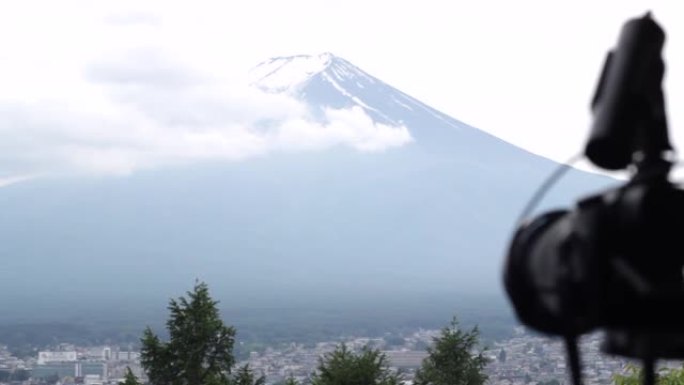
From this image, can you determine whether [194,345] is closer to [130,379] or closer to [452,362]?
[130,379]

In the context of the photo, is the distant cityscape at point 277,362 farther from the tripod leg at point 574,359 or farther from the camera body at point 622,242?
the camera body at point 622,242

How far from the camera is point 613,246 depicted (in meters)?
1.67

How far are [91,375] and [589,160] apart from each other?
62031 mm

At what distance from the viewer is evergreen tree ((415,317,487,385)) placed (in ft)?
71.1

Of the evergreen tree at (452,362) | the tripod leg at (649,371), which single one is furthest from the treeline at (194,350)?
the tripod leg at (649,371)

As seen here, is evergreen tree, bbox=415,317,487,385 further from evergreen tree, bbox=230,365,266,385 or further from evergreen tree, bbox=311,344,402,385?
evergreen tree, bbox=311,344,402,385

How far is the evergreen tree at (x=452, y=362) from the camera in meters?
21.7

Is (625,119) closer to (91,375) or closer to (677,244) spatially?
(677,244)

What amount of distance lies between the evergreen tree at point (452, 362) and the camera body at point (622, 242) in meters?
19.9

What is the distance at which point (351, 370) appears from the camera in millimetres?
16375

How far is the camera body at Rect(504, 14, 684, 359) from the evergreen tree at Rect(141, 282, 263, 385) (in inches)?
678

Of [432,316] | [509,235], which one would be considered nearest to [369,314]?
[432,316]

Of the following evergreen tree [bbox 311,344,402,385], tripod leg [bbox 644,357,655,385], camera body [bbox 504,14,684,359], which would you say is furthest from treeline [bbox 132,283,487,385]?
camera body [bbox 504,14,684,359]

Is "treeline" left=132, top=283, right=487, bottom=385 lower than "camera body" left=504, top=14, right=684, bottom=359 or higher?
higher
